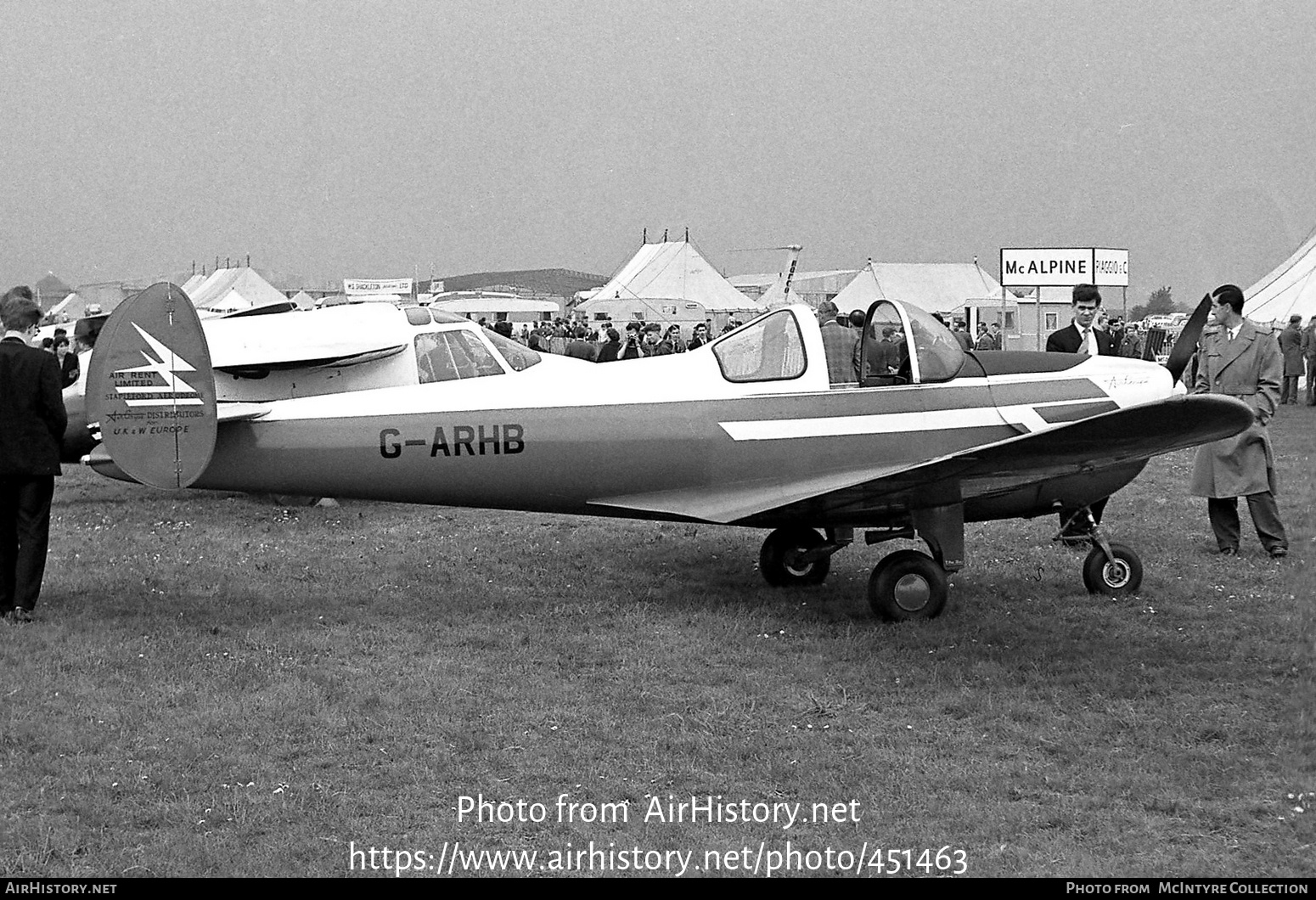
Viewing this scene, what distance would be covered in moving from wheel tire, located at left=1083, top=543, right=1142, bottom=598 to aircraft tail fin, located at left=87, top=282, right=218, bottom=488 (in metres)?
5.66

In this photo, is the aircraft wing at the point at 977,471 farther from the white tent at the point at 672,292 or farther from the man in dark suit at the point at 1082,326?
the white tent at the point at 672,292

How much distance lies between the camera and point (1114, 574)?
7910 mm

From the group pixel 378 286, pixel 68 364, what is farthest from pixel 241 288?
pixel 68 364

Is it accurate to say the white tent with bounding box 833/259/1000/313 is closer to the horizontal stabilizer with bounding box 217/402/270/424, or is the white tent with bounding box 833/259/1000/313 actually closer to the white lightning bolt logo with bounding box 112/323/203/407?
the horizontal stabilizer with bounding box 217/402/270/424

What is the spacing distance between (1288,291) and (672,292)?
21.8 meters

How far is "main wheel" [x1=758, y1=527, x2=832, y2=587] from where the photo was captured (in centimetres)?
823

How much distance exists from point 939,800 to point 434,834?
6.23 ft

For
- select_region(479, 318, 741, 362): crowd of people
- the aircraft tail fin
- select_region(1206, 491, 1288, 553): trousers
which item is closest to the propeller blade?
select_region(1206, 491, 1288, 553): trousers

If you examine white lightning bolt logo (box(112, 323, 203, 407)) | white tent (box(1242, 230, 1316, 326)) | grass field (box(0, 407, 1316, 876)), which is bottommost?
grass field (box(0, 407, 1316, 876))

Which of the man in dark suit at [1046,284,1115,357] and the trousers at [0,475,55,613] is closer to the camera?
the trousers at [0,475,55,613]

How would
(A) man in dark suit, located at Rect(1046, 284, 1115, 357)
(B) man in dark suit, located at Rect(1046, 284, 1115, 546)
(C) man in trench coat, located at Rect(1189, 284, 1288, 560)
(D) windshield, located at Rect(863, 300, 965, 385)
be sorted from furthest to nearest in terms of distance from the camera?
(A) man in dark suit, located at Rect(1046, 284, 1115, 357) < (B) man in dark suit, located at Rect(1046, 284, 1115, 546) < (C) man in trench coat, located at Rect(1189, 284, 1288, 560) < (D) windshield, located at Rect(863, 300, 965, 385)

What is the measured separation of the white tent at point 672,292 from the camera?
45188 millimetres

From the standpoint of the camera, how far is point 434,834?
13.9 ft

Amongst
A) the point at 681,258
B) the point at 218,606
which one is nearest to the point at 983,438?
the point at 218,606
